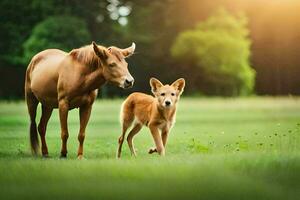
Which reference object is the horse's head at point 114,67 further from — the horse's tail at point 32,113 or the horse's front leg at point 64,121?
the horse's tail at point 32,113

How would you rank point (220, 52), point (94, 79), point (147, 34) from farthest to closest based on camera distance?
1. point (220, 52)
2. point (147, 34)
3. point (94, 79)

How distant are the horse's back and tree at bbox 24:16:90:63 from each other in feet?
89.4

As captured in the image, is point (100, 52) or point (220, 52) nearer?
point (100, 52)

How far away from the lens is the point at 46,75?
12.6 m

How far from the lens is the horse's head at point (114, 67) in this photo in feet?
38.0

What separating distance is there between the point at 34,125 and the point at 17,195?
4845 millimetres

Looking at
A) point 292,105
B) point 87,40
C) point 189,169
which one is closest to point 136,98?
point 189,169

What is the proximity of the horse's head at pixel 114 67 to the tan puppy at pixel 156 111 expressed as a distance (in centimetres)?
69

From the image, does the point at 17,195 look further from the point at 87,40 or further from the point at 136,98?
the point at 87,40

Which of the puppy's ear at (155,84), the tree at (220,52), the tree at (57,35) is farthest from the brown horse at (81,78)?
the tree at (57,35)

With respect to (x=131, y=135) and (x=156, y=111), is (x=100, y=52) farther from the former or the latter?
(x=131, y=135)

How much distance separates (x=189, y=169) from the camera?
9562 millimetres

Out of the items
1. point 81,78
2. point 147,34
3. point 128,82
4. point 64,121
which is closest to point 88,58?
point 81,78

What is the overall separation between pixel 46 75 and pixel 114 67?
4.40ft
